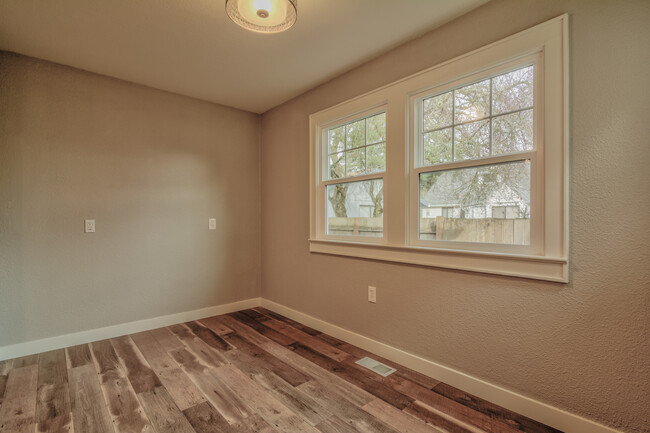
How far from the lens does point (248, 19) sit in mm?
1714

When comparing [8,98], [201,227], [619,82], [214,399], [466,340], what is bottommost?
[214,399]

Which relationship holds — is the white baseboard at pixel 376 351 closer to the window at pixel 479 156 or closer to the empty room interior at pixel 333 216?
the empty room interior at pixel 333 216

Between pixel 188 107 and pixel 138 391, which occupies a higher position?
pixel 188 107

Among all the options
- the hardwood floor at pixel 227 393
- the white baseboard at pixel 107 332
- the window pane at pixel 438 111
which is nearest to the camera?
the hardwood floor at pixel 227 393

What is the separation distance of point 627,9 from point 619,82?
336 millimetres

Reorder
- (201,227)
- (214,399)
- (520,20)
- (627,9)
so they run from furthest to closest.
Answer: (201,227) → (214,399) → (520,20) → (627,9)

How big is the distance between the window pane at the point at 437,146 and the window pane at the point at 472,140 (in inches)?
2.2

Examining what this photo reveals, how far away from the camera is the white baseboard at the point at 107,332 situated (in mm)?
2488

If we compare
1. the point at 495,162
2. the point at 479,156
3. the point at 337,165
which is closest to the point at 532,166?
the point at 495,162

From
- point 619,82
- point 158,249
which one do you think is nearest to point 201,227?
point 158,249

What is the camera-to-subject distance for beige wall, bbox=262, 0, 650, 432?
142 cm

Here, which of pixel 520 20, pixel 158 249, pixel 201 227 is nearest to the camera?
pixel 520 20

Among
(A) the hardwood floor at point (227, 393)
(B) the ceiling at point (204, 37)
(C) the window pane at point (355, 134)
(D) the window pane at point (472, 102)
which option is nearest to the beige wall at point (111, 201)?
(B) the ceiling at point (204, 37)

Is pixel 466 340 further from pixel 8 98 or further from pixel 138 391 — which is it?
pixel 8 98
